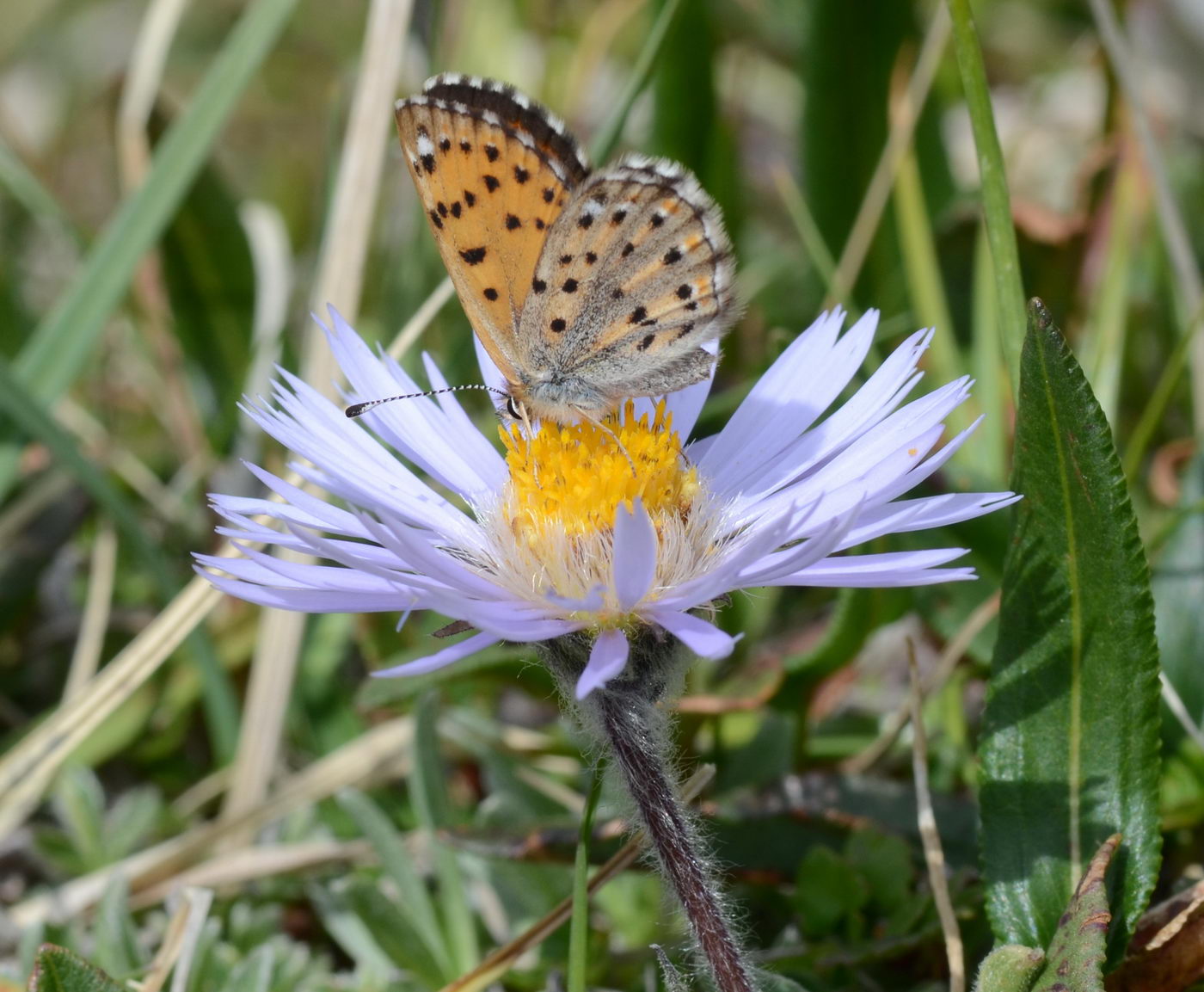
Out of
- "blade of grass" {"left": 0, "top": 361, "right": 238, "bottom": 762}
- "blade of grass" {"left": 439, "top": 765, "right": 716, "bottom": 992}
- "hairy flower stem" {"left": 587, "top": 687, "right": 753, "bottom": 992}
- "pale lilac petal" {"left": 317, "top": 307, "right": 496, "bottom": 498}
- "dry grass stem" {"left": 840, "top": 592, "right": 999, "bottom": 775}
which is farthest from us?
"blade of grass" {"left": 0, "top": 361, "right": 238, "bottom": 762}

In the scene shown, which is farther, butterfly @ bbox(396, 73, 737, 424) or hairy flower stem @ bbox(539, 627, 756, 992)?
butterfly @ bbox(396, 73, 737, 424)

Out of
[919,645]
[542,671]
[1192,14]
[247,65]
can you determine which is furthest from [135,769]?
[1192,14]

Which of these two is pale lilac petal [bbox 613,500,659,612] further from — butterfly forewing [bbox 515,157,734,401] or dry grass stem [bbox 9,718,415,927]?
dry grass stem [bbox 9,718,415,927]

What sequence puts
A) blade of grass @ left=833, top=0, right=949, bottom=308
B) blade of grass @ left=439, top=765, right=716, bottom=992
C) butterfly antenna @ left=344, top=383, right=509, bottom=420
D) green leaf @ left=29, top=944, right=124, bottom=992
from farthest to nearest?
blade of grass @ left=833, top=0, right=949, bottom=308 < butterfly antenna @ left=344, top=383, right=509, bottom=420 < blade of grass @ left=439, top=765, right=716, bottom=992 < green leaf @ left=29, top=944, right=124, bottom=992

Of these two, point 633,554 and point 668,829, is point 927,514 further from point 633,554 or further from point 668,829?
point 668,829

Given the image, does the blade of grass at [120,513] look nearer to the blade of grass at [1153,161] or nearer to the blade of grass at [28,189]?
the blade of grass at [28,189]

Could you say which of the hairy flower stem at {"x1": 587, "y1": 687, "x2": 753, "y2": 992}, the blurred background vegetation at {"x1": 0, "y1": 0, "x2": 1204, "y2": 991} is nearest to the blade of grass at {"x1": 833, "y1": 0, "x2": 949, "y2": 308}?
the blurred background vegetation at {"x1": 0, "y1": 0, "x2": 1204, "y2": 991}

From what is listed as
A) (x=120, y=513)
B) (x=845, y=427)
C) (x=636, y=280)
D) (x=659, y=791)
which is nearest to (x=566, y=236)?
(x=636, y=280)

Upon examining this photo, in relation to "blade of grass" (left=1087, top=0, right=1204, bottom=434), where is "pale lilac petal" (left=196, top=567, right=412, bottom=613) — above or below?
below
